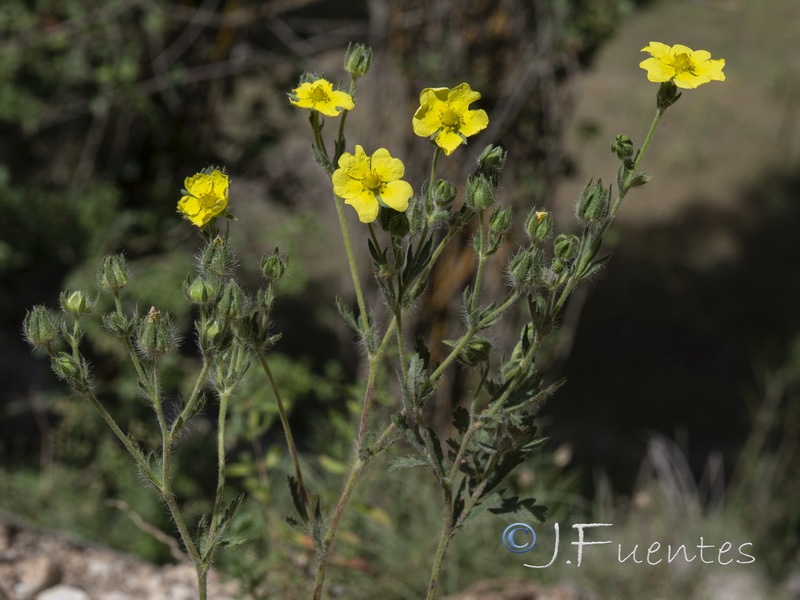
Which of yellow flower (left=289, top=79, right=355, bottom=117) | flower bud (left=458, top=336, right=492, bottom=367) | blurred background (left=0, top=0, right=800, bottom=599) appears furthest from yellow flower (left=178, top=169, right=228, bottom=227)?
blurred background (left=0, top=0, right=800, bottom=599)

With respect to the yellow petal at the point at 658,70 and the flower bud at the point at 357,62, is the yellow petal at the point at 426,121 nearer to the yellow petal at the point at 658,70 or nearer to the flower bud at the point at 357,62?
the flower bud at the point at 357,62

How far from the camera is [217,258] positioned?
109cm

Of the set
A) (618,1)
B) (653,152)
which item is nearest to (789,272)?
(653,152)

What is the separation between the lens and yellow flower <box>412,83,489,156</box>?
1141 mm

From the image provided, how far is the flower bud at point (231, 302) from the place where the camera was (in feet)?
3.50

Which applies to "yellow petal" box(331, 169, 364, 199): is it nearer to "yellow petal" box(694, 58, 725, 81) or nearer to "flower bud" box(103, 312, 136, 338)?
"flower bud" box(103, 312, 136, 338)

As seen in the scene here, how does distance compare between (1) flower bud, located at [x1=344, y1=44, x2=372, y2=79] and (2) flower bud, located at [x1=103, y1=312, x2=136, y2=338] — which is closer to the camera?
(2) flower bud, located at [x1=103, y1=312, x2=136, y2=338]

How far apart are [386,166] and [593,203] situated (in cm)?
25

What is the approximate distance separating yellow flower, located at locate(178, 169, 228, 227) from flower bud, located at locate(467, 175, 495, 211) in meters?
0.29

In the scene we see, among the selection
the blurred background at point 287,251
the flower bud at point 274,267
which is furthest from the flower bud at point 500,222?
the blurred background at point 287,251

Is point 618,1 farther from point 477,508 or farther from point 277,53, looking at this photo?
point 477,508

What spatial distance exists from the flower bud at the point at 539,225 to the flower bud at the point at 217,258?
354 mm

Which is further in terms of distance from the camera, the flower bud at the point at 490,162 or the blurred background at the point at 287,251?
the blurred background at the point at 287,251

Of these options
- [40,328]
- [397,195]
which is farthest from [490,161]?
[40,328]
